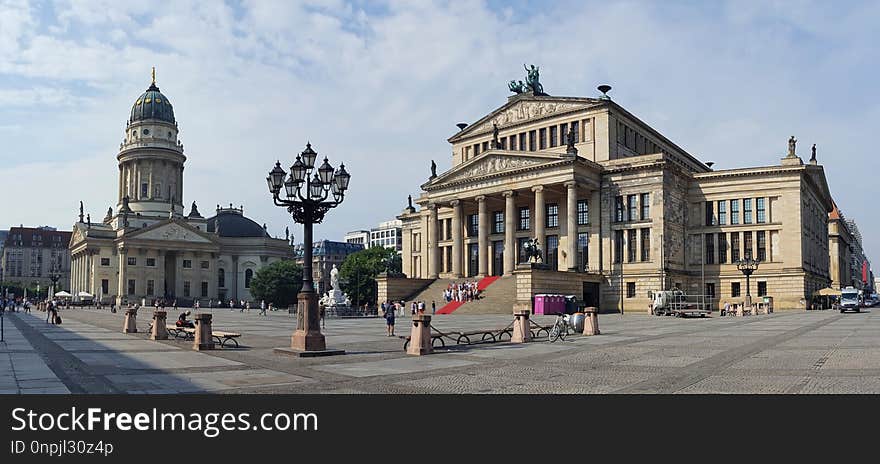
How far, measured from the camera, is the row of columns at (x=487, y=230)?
7356 cm

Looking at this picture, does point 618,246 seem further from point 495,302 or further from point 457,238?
point 495,302

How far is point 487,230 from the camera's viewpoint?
262ft

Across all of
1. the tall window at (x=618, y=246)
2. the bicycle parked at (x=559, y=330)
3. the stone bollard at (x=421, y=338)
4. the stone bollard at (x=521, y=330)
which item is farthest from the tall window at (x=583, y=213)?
the stone bollard at (x=421, y=338)

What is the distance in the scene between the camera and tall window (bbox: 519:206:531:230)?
83938mm

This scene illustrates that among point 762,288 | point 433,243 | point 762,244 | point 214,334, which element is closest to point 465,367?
point 214,334

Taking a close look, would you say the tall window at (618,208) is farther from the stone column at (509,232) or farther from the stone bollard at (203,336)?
A: the stone bollard at (203,336)

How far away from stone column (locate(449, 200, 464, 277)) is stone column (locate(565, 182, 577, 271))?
45.2ft

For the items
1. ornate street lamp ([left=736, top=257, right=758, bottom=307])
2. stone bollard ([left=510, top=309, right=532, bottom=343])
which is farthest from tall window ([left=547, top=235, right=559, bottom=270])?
stone bollard ([left=510, top=309, right=532, bottom=343])

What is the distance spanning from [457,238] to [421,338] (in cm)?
5928

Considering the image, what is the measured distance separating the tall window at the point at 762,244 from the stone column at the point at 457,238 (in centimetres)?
3217
